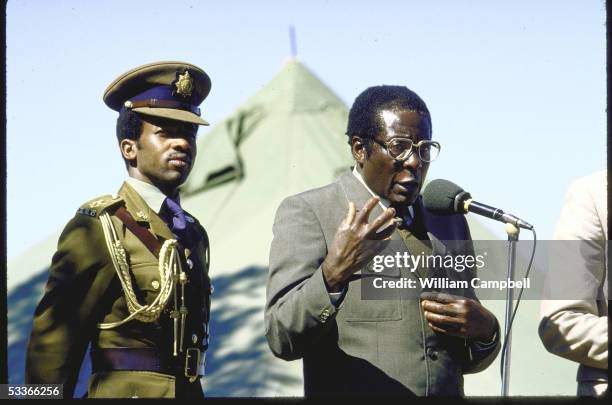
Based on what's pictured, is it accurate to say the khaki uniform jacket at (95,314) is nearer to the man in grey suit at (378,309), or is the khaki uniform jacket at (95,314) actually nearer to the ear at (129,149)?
the ear at (129,149)

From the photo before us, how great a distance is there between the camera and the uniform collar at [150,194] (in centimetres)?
427

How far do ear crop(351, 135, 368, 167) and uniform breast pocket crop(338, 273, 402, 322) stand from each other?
0.41 metres

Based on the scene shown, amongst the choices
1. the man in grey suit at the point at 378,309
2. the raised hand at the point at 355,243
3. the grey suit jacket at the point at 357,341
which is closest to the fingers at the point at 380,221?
the raised hand at the point at 355,243

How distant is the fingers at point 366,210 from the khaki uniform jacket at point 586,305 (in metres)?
0.87

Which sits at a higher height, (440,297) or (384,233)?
(384,233)

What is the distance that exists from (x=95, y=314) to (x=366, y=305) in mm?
876

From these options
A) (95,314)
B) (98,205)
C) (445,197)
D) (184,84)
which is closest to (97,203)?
(98,205)

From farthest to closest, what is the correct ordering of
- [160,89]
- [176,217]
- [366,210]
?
[160,89] → [176,217] → [366,210]

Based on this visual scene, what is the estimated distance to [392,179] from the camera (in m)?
4.14

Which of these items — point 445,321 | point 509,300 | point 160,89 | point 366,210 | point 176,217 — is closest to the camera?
point 366,210

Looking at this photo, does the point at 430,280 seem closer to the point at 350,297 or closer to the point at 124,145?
the point at 350,297

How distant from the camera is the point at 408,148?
4102 millimetres

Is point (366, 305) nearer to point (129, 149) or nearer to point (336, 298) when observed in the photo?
point (336, 298)

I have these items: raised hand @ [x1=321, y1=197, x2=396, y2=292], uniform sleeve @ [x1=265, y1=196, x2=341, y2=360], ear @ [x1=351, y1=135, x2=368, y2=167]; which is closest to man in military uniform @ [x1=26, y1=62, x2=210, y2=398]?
uniform sleeve @ [x1=265, y1=196, x2=341, y2=360]
